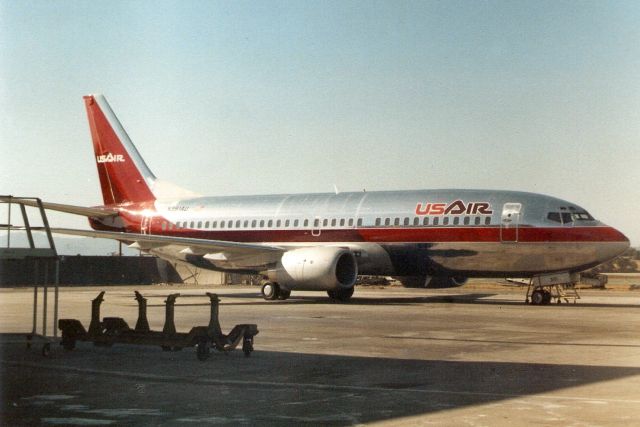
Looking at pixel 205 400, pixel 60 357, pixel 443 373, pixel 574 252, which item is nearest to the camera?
pixel 205 400

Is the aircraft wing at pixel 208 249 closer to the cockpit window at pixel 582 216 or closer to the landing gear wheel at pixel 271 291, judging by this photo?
the landing gear wheel at pixel 271 291

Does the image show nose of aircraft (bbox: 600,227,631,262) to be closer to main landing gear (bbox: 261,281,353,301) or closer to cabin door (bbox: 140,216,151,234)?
main landing gear (bbox: 261,281,353,301)

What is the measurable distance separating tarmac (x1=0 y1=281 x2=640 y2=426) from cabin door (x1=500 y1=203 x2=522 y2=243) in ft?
27.6

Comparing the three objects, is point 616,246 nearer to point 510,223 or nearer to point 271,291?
point 510,223

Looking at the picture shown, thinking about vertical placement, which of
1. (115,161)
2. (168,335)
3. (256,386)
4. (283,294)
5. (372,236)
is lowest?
(283,294)

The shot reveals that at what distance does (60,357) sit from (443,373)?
5.86 metres

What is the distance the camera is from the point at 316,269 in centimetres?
2986

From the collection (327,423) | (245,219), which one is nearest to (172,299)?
(327,423)

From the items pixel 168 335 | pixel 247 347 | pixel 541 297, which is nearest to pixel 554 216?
pixel 541 297

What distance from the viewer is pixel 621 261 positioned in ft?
358

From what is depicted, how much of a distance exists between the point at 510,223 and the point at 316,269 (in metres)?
6.58

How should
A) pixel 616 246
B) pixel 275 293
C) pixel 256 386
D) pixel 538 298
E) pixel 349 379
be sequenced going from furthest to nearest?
pixel 275 293 → pixel 538 298 → pixel 616 246 → pixel 349 379 → pixel 256 386

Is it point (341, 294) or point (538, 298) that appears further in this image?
point (341, 294)

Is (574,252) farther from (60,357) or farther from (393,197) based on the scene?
(60,357)
